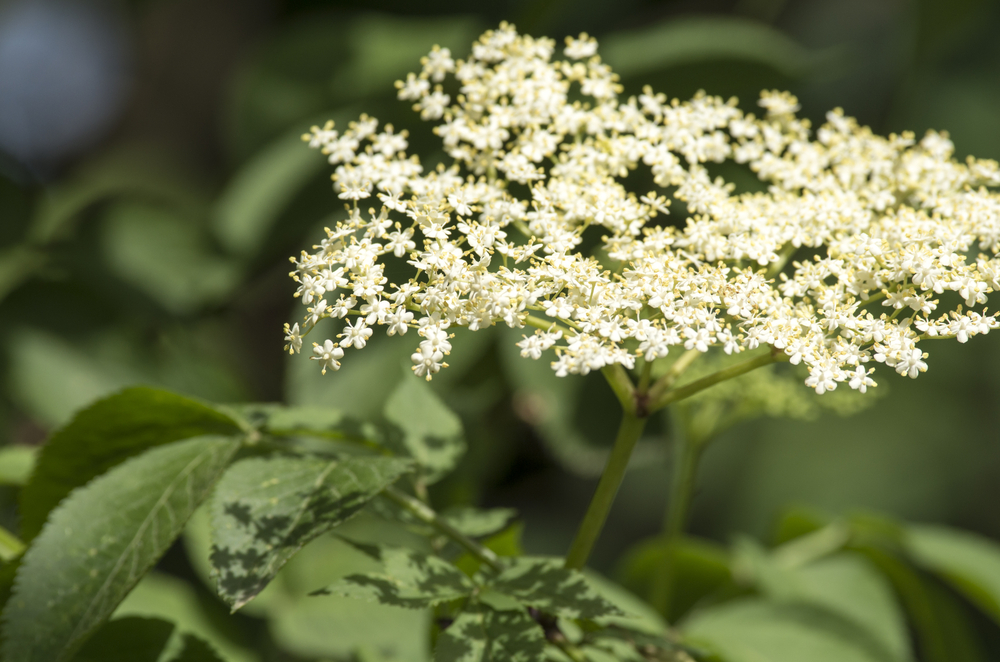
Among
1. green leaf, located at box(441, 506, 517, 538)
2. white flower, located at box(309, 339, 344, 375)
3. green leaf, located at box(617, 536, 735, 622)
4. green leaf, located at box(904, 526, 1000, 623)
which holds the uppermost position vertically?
green leaf, located at box(904, 526, 1000, 623)

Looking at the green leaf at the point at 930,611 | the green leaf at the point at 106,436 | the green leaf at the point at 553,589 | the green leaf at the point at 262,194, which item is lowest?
the green leaf at the point at 106,436

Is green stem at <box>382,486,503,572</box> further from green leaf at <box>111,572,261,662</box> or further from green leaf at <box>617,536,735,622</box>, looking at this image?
green leaf at <box>617,536,735,622</box>

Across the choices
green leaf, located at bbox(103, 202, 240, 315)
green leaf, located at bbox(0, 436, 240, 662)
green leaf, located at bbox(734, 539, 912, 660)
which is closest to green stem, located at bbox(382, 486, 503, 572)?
green leaf, located at bbox(0, 436, 240, 662)

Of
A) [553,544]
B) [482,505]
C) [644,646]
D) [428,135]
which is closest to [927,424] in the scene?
[553,544]

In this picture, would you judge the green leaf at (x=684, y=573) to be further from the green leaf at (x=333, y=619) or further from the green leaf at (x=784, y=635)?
the green leaf at (x=333, y=619)

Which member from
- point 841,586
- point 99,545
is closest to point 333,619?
point 99,545

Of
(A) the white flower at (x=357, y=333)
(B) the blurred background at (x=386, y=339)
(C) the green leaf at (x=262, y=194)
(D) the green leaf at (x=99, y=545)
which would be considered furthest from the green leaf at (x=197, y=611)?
(C) the green leaf at (x=262, y=194)
